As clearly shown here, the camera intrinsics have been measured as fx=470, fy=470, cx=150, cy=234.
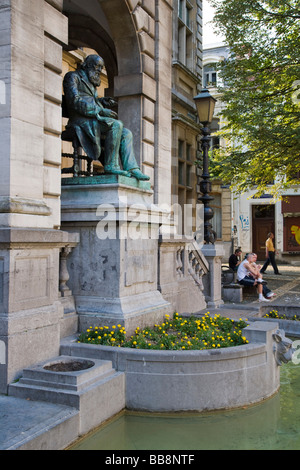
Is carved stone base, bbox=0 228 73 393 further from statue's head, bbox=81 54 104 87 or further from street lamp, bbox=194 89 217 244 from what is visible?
street lamp, bbox=194 89 217 244

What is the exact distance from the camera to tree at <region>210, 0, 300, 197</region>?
14.4 metres

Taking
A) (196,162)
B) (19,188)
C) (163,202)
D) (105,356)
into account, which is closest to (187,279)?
(163,202)

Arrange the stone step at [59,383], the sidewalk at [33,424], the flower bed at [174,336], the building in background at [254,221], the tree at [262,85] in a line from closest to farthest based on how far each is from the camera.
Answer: the sidewalk at [33,424], the stone step at [59,383], the flower bed at [174,336], the tree at [262,85], the building in background at [254,221]

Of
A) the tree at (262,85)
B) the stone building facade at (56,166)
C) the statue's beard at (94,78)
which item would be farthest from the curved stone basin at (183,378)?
the tree at (262,85)

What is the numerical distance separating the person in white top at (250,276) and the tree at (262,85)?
4.27 meters

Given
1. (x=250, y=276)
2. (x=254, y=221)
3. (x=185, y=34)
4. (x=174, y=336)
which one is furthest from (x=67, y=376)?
(x=254, y=221)

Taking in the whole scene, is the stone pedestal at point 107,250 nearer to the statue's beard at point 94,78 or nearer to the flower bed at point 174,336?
the flower bed at point 174,336

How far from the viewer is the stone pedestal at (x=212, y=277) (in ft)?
33.2

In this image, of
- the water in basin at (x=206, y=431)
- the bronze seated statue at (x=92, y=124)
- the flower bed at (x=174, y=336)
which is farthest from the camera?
the bronze seated statue at (x=92, y=124)

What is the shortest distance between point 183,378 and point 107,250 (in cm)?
199

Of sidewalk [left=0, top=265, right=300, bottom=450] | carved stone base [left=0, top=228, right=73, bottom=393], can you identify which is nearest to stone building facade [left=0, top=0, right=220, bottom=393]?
carved stone base [left=0, top=228, right=73, bottom=393]

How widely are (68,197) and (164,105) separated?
3.05m

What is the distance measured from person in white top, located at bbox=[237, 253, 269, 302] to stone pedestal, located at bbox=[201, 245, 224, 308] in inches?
70.2

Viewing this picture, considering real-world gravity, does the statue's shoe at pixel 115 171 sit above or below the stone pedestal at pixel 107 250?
above
